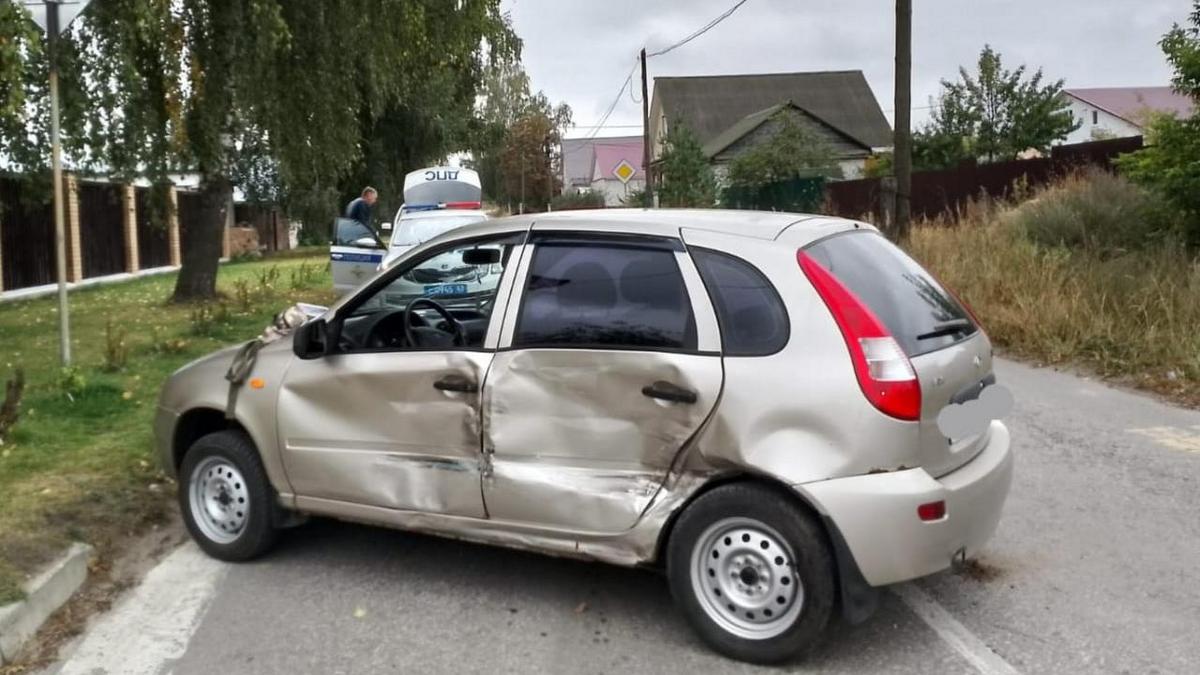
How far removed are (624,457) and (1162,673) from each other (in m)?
2.14

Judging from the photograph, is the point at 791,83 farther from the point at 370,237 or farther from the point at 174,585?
the point at 174,585

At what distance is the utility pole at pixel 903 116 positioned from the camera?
17.8m

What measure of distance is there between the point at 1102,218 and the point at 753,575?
1253cm

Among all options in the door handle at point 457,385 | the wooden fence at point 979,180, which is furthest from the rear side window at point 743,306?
the wooden fence at point 979,180

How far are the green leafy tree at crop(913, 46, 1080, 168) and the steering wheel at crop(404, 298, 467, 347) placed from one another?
35.5 m

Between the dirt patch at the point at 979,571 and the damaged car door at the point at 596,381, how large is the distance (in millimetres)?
1741

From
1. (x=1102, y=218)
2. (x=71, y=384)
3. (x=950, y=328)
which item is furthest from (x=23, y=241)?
(x=950, y=328)

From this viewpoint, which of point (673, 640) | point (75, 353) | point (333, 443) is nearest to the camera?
point (673, 640)

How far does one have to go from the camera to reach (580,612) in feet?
16.4

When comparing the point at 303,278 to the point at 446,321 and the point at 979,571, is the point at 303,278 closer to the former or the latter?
the point at 446,321

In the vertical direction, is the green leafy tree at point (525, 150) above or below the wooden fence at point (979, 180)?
above

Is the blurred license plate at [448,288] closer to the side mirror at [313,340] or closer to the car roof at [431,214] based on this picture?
the side mirror at [313,340]

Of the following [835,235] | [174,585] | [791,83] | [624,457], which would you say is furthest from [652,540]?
[791,83]

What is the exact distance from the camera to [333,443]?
524 cm
